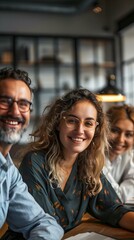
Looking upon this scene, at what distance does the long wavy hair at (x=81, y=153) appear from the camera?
1570 mm

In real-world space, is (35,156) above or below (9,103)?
below

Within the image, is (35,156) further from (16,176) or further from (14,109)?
(14,109)

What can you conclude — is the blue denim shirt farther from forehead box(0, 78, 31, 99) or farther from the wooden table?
forehead box(0, 78, 31, 99)

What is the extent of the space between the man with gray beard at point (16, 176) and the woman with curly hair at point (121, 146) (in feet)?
3.05

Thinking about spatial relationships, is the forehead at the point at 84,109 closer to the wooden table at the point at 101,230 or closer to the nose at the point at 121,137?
the wooden table at the point at 101,230

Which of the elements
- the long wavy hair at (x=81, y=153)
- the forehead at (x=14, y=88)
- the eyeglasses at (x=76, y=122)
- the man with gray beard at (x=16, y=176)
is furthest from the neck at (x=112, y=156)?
the forehead at (x=14, y=88)

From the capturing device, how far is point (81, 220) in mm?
1517

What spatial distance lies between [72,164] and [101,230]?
0.38m

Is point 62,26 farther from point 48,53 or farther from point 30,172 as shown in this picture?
point 30,172

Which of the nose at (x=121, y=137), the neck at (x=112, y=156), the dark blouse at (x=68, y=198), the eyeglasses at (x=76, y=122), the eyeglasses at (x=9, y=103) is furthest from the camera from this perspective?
the neck at (x=112, y=156)

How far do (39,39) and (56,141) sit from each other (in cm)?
457

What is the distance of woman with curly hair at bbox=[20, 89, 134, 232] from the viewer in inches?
56.9

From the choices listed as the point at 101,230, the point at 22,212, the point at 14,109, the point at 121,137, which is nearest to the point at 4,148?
the point at 14,109

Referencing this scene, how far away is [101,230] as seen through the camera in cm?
135
